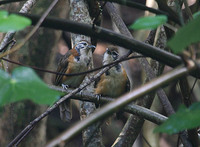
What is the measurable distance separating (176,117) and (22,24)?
548 millimetres

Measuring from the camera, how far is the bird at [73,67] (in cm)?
434

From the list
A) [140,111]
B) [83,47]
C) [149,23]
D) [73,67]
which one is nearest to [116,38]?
[149,23]

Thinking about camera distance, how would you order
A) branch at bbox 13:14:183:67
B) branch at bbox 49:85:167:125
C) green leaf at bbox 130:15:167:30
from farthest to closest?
branch at bbox 49:85:167:125 → branch at bbox 13:14:183:67 → green leaf at bbox 130:15:167:30

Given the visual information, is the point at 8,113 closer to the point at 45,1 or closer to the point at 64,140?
the point at 45,1

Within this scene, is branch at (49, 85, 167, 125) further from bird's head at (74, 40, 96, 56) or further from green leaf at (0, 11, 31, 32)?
green leaf at (0, 11, 31, 32)

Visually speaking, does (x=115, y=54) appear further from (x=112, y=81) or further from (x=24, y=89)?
(x=24, y=89)

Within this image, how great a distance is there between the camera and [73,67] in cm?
456

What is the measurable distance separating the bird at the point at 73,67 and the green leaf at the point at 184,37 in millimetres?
3309

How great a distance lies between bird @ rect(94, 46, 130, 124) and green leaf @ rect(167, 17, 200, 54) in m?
3.05

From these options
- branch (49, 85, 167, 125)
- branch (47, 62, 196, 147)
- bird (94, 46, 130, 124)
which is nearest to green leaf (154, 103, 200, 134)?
branch (47, 62, 196, 147)

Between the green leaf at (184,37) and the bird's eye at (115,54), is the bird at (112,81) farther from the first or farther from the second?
the green leaf at (184,37)

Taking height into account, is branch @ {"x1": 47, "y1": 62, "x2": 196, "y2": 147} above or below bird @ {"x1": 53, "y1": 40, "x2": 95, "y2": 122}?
above

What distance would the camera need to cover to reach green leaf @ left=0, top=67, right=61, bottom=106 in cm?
96

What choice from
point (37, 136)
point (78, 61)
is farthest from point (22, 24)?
point (37, 136)
